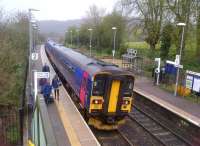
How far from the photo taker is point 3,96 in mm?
16531

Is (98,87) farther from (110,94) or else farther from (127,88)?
(127,88)

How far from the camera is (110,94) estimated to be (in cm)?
1323

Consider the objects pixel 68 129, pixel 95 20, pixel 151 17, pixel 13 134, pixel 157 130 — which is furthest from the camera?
pixel 95 20

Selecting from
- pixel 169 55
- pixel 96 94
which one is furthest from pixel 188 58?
pixel 96 94

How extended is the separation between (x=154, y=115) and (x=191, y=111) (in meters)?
1.96

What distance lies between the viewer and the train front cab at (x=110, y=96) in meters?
13.1

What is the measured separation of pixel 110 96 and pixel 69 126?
2199 millimetres

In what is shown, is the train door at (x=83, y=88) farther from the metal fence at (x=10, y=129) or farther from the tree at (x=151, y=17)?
the tree at (x=151, y=17)

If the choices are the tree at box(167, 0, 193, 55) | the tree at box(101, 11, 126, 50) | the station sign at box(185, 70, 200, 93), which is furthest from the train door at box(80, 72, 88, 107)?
the tree at box(101, 11, 126, 50)

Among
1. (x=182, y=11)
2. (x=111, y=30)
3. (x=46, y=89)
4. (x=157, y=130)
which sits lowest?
(x=157, y=130)

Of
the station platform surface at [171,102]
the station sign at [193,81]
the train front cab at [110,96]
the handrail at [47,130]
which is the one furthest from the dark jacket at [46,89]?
the handrail at [47,130]

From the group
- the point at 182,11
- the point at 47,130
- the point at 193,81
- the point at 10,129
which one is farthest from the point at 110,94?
the point at 182,11

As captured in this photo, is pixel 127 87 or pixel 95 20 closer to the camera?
pixel 127 87

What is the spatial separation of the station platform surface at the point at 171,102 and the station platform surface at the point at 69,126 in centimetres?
483
